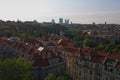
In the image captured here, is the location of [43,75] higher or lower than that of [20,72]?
lower

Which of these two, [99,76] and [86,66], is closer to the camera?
[99,76]

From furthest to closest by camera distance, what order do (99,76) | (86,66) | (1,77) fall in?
(86,66)
(99,76)
(1,77)

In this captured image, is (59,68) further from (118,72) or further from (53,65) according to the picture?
(118,72)

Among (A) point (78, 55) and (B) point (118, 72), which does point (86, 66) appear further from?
(B) point (118, 72)

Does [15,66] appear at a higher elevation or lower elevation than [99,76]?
higher

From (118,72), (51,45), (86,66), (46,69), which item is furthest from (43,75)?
(51,45)

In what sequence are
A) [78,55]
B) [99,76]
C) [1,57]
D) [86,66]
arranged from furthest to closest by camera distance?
[1,57] → [78,55] → [86,66] → [99,76]

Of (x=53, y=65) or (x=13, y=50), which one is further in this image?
(x=13, y=50)

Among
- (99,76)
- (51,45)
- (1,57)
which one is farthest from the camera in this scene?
(51,45)

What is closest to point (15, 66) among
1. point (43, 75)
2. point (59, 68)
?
point (43, 75)
